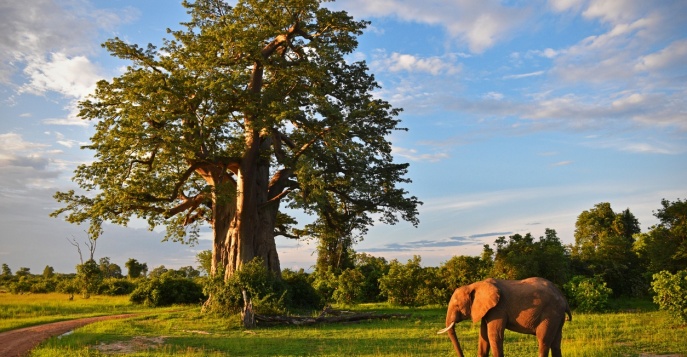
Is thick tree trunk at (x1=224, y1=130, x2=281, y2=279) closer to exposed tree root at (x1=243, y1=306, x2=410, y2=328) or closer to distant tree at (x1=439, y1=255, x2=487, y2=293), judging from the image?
exposed tree root at (x1=243, y1=306, x2=410, y2=328)

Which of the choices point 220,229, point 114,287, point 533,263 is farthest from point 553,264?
point 114,287

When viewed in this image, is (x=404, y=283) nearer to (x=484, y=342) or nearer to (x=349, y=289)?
(x=349, y=289)

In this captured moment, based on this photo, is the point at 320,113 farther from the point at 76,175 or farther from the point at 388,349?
the point at 388,349

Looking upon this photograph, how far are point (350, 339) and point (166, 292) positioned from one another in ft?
67.0

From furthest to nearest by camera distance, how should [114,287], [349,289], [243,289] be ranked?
[114,287] → [349,289] → [243,289]

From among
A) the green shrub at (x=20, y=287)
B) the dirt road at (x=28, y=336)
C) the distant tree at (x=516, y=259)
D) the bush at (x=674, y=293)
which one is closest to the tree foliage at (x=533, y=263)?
the distant tree at (x=516, y=259)

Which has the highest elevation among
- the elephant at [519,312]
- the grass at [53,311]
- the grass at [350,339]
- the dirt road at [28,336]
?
the elephant at [519,312]

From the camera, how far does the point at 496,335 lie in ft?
33.5

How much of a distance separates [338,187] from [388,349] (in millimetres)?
15592

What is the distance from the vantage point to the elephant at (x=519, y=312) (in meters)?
10.1

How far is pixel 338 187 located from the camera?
1131 inches

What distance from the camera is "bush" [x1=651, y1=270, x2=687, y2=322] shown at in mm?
16281

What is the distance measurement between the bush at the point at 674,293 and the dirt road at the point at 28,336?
19.7 m

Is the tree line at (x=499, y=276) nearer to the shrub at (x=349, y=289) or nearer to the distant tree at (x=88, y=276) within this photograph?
the shrub at (x=349, y=289)
